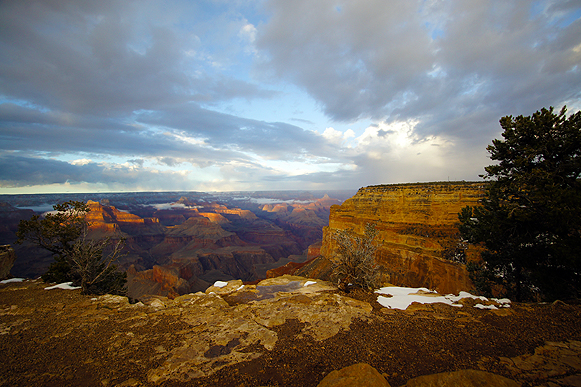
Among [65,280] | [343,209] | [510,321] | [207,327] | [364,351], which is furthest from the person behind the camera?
[343,209]

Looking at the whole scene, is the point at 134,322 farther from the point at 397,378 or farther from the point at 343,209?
the point at 343,209

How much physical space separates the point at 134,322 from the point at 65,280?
9149 millimetres

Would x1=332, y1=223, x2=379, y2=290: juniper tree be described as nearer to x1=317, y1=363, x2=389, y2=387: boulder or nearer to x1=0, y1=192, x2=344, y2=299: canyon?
x1=317, y1=363, x2=389, y2=387: boulder

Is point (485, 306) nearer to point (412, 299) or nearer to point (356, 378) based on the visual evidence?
point (412, 299)

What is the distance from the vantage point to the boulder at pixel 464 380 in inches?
131

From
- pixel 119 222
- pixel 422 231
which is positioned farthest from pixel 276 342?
pixel 119 222

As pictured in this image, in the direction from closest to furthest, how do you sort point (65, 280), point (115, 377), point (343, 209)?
point (115, 377) < point (65, 280) < point (343, 209)

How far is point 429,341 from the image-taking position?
15.9ft

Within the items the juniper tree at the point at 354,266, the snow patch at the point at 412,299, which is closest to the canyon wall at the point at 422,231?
the juniper tree at the point at 354,266

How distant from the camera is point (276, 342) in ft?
17.1

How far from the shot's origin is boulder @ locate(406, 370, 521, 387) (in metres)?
3.32

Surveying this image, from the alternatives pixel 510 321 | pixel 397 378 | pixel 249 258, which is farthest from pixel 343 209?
pixel 249 258

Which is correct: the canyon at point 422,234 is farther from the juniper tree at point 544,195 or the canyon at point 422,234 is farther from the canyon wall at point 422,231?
the juniper tree at point 544,195

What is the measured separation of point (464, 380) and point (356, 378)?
5.55ft
